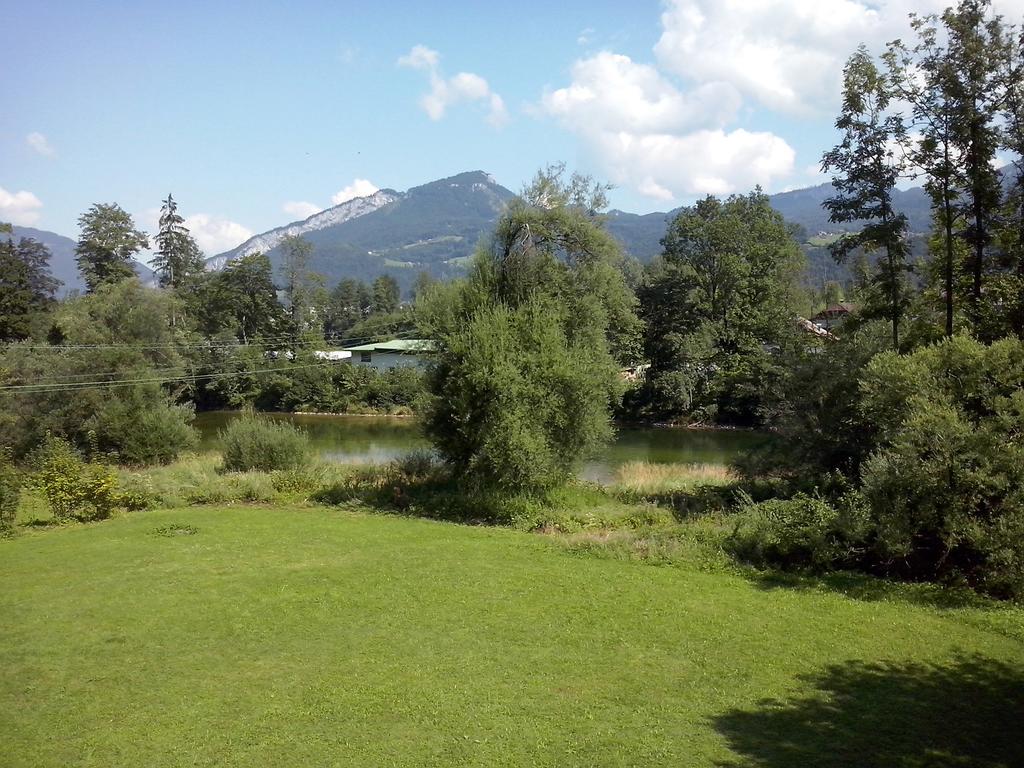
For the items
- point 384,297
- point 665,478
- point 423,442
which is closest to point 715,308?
point 423,442

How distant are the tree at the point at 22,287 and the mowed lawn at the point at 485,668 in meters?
47.0

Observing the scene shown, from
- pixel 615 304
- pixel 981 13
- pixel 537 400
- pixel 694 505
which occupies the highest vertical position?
pixel 981 13

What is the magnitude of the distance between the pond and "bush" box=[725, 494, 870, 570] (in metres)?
14.4

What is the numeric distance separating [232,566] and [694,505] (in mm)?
12199

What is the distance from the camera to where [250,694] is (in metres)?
7.89

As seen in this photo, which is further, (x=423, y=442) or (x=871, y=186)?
(x=423, y=442)

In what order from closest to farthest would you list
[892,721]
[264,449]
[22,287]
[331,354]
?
[892,721] < [264,449] < [22,287] < [331,354]

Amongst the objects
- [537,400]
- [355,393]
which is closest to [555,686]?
[537,400]

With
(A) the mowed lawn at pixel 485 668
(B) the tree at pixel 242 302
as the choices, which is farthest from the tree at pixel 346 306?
(A) the mowed lawn at pixel 485 668

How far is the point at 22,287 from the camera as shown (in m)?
57.0

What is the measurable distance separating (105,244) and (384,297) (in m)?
49.0

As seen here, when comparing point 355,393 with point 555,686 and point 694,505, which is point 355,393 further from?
point 555,686

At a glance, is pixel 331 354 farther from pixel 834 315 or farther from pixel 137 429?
pixel 834 315

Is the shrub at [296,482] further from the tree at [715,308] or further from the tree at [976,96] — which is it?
the tree at [715,308]
